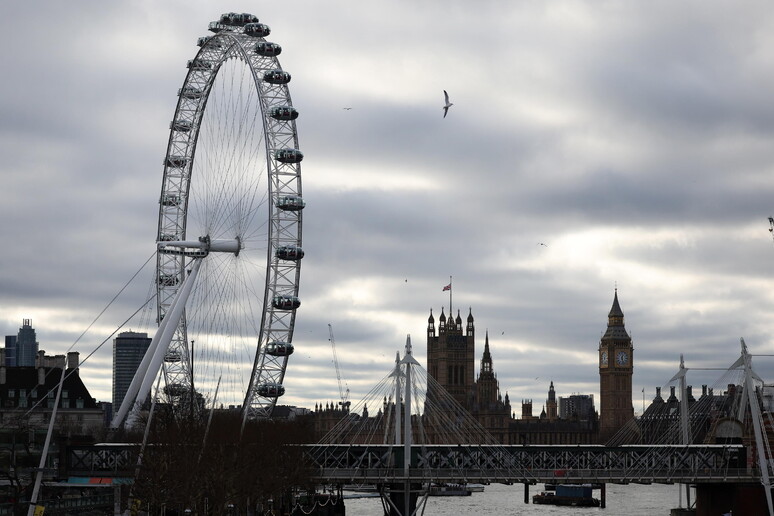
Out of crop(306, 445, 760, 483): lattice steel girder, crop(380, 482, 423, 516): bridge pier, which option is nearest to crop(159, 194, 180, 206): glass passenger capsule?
crop(306, 445, 760, 483): lattice steel girder

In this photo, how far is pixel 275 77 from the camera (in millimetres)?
88812

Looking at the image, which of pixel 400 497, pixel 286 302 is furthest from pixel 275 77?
Answer: pixel 400 497

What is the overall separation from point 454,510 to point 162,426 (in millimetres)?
68331

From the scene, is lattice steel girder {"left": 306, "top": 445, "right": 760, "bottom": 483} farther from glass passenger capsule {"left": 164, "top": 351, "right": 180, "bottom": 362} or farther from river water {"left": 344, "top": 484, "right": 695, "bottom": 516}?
river water {"left": 344, "top": 484, "right": 695, "bottom": 516}

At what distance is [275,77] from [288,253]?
37.5ft

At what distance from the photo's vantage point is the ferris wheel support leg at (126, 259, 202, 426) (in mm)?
81375

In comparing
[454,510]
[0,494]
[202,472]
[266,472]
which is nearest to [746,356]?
[266,472]

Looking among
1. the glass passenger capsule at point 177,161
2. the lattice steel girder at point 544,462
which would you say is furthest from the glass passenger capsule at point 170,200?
the lattice steel girder at point 544,462

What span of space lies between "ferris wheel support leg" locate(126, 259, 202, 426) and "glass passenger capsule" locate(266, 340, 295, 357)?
25.8 ft

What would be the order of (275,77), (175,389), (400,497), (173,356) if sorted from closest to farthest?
(400,497) < (275,77) < (175,389) < (173,356)

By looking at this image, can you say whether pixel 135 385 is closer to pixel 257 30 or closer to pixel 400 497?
pixel 400 497

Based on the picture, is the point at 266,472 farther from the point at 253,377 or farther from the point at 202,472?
the point at 253,377

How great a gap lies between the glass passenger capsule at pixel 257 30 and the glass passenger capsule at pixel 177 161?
1189 cm

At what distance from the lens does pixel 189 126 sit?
9600 cm
